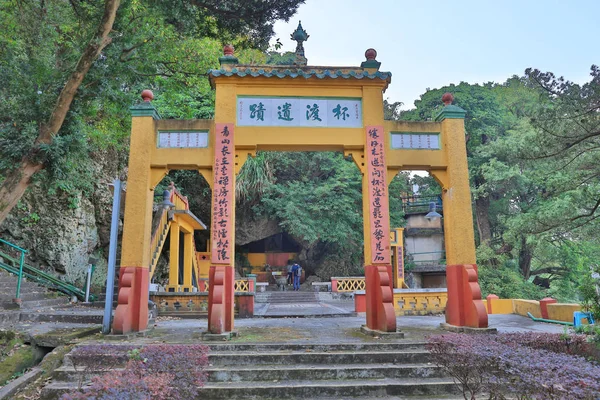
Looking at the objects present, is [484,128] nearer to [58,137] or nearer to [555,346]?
[555,346]

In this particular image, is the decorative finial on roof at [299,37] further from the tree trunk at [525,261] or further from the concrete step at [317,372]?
the tree trunk at [525,261]

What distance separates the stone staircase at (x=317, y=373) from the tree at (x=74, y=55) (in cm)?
352

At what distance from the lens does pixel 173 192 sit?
1301 cm

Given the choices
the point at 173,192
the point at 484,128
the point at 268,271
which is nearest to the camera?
the point at 173,192

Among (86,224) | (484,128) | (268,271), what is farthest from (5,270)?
(484,128)

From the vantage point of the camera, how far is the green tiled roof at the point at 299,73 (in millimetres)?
7242

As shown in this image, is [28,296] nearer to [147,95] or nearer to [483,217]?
[147,95]

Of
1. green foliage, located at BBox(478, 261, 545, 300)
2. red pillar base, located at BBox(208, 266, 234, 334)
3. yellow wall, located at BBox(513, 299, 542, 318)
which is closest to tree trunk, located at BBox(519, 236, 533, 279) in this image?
green foliage, located at BBox(478, 261, 545, 300)

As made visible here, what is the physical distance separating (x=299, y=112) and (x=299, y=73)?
0.69 meters

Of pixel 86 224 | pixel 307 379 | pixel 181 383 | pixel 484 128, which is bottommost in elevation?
pixel 307 379

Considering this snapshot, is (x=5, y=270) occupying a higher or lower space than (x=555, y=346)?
Result: higher

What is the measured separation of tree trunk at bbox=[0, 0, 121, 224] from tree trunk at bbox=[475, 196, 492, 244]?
71.4ft

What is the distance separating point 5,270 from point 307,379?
31.7 ft

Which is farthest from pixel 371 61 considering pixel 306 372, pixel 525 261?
pixel 525 261
